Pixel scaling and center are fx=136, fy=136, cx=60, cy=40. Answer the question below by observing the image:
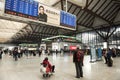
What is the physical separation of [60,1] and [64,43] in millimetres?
11407

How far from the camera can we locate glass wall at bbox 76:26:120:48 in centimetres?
→ 2902

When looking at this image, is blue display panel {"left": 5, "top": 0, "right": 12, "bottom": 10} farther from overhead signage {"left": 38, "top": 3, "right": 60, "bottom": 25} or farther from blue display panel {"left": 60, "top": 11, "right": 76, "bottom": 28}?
Answer: blue display panel {"left": 60, "top": 11, "right": 76, "bottom": 28}

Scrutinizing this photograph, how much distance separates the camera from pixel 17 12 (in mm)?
6730

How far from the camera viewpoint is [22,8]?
278 inches

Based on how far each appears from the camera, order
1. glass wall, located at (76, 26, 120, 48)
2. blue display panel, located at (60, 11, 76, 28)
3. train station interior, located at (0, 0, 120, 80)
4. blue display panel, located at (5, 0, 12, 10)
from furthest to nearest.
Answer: glass wall, located at (76, 26, 120, 48) < blue display panel, located at (60, 11, 76, 28) < train station interior, located at (0, 0, 120, 80) < blue display panel, located at (5, 0, 12, 10)

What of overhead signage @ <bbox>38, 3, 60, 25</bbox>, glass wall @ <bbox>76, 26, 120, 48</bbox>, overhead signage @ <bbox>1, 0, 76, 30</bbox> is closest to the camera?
overhead signage @ <bbox>1, 0, 76, 30</bbox>

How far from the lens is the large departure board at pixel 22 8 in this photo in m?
6.44

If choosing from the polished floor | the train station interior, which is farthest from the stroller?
the polished floor

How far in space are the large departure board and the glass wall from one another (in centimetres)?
2522

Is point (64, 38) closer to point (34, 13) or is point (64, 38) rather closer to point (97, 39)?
point (97, 39)

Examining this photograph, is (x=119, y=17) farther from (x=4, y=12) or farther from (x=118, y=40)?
(x=4, y=12)

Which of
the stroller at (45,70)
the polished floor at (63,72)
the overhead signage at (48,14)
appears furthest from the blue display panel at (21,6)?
the polished floor at (63,72)

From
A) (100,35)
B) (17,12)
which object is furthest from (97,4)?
(17,12)

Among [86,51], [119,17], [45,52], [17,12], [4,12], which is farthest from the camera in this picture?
[45,52]
